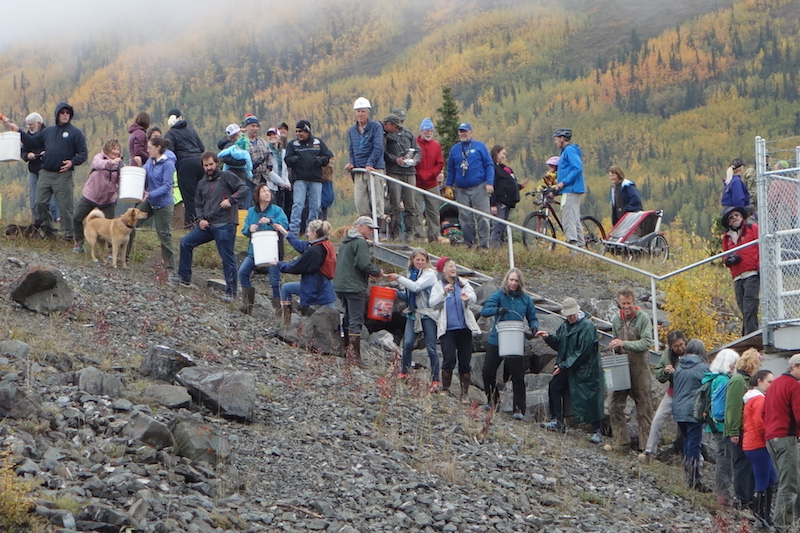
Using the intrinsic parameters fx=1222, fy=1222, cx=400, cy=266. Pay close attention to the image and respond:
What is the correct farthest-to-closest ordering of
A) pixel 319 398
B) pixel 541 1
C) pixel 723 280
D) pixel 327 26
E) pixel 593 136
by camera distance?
pixel 541 1 < pixel 327 26 < pixel 593 136 < pixel 723 280 < pixel 319 398

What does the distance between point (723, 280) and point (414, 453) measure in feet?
31.1

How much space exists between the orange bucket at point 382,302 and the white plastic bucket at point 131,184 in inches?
138

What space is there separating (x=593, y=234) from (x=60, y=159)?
9.45 metres

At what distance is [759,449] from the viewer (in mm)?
11633

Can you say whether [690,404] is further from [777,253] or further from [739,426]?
[777,253]

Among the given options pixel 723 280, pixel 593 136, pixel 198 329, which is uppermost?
pixel 198 329

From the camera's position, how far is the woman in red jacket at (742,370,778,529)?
38.1 ft

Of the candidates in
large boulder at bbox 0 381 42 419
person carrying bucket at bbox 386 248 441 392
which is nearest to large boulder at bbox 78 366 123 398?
large boulder at bbox 0 381 42 419

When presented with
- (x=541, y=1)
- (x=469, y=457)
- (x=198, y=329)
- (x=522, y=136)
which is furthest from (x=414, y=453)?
(x=541, y=1)

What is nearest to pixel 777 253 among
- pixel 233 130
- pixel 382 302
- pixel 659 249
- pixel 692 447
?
pixel 692 447

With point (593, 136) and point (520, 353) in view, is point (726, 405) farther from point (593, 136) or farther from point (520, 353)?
point (593, 136)

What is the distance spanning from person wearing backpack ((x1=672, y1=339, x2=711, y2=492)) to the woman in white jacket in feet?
8.03

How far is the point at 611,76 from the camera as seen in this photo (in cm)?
11875

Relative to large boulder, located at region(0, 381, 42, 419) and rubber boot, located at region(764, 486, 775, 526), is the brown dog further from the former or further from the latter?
rubber boot, located at region(764, 486, 775, 526)
